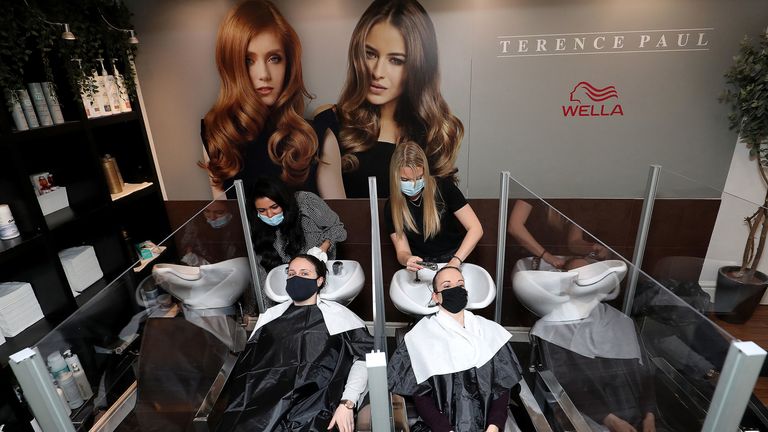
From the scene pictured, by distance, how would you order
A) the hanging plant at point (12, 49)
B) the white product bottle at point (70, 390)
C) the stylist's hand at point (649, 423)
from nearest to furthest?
the white product bottle at point (70, 390) < the stylist's hand at point (649, 423) < the hanging plant at point (12, 49)

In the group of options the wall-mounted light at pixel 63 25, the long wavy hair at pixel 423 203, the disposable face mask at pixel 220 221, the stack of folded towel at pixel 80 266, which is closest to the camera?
the wall-mounted light at pixel 63 25

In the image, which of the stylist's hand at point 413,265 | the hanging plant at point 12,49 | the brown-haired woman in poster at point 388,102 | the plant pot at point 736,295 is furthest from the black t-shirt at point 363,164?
the plant pot at point 736,295

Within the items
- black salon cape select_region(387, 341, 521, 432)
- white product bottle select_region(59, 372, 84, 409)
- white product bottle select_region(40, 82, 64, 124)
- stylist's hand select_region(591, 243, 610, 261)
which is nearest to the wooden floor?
stylist's hand select_region(591, 243, 610, 261)

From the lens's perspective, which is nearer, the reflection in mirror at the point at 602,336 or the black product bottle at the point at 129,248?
the reflection in mirror at the point at 602,336

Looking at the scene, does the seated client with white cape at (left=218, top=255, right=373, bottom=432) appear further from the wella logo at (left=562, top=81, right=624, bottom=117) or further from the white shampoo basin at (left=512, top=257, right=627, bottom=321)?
the wella logo at (left=562, top=81, right=624, bottom=117)

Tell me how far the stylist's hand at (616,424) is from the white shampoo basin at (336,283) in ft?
4.42

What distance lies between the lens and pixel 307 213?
107 inches

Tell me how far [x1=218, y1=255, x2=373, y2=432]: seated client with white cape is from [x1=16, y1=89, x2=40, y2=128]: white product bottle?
153 cm

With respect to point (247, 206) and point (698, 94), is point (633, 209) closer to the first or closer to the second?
point (698, 94)

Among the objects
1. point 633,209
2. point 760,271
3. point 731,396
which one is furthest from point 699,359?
point 760,271

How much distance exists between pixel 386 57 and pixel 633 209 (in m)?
1.97

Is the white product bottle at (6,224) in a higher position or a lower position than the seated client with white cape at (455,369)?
higher

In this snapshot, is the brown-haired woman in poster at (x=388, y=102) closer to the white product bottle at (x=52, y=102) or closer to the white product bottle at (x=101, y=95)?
the white product bottle at (x=101, y=95)

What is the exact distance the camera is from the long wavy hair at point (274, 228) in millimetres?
2525
